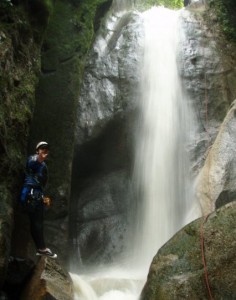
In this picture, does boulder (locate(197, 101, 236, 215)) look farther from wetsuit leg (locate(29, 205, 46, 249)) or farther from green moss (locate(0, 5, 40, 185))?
green moss (locate(0, 5, 40, 185))

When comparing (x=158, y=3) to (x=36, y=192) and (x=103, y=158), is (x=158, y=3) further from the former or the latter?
(x=36, y=192)

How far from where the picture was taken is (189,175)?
12641 millimetres

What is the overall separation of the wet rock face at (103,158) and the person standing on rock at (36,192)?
4.07 m

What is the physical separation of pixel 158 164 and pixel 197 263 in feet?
19.7

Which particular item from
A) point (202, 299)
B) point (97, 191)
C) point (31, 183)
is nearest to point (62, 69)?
point (97, 191)

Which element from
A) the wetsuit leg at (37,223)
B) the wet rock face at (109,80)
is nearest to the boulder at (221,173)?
the wet rock face at (109,80)

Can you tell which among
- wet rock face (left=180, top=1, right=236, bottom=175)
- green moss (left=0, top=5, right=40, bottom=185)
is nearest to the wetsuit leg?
green moss (left=0, top=5, right=40, bottom=185)

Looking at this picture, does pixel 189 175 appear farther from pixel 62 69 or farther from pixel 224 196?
pixel 62 69

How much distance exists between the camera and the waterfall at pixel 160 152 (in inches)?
478

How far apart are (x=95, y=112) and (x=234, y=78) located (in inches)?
197

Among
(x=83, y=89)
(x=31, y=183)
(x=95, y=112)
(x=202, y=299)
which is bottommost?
(x=202, y=299)

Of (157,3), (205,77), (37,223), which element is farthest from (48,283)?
(157,3)

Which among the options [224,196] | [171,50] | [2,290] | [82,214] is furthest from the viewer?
[171,50]

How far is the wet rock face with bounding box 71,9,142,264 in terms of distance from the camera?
12.4m
